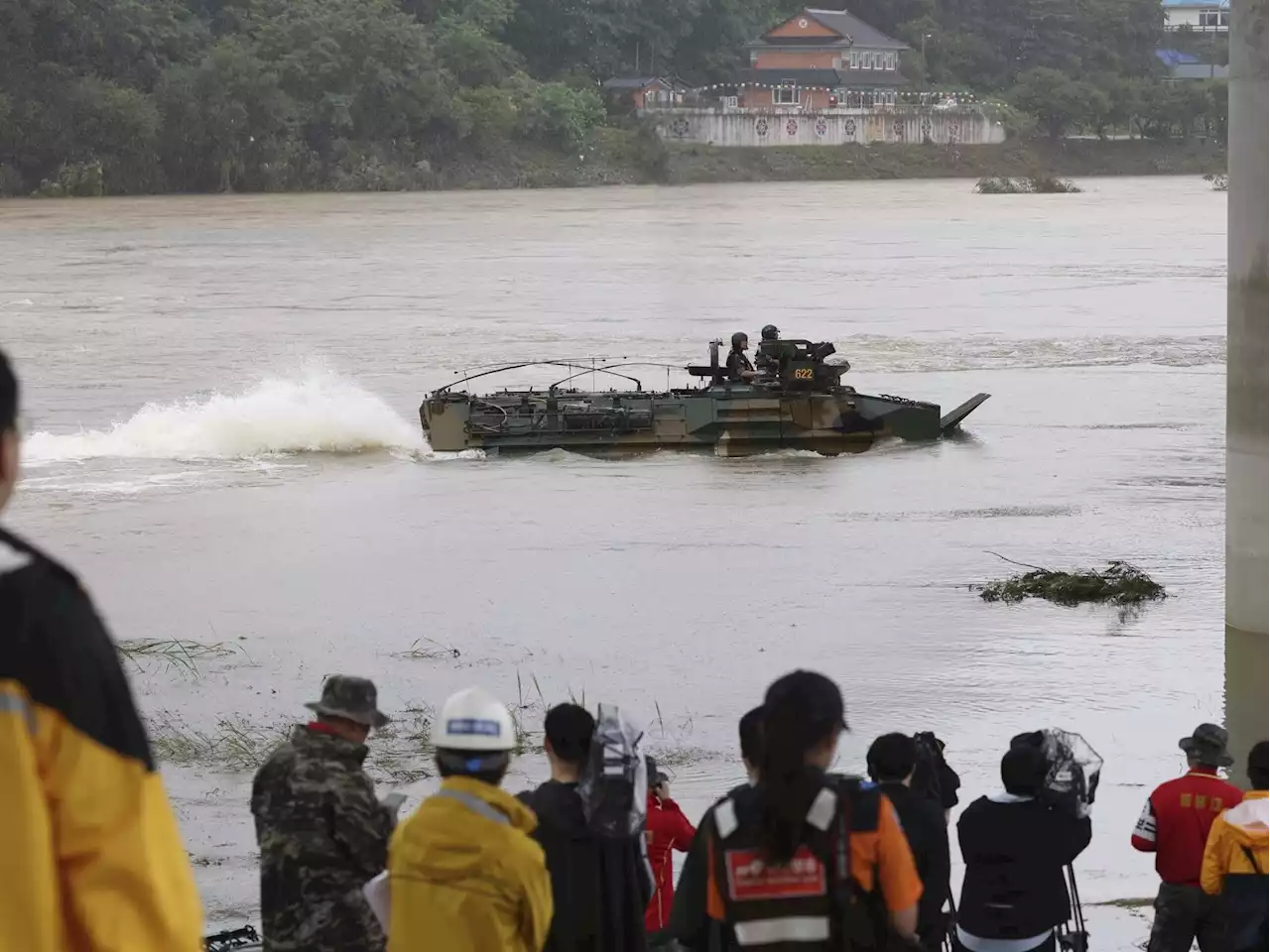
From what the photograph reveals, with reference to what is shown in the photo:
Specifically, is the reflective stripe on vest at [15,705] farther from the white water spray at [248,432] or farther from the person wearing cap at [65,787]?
the white water spray at [248,432]

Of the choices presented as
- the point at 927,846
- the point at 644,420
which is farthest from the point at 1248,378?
the point at 644,420

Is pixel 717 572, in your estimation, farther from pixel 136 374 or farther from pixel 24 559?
pixel 136 374

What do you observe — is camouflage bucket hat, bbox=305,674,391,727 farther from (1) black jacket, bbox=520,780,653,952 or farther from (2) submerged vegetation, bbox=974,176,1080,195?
(2) submerged vegetation, bbox=974,176,1080,195

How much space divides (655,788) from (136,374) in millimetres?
37500

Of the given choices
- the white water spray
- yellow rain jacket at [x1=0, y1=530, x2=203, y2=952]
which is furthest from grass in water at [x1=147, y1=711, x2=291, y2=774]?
the white water spray

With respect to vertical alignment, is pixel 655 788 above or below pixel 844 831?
below

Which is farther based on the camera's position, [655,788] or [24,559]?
[655,788]

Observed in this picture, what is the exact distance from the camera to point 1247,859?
6.55m

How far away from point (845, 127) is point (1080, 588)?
108680 millimetres

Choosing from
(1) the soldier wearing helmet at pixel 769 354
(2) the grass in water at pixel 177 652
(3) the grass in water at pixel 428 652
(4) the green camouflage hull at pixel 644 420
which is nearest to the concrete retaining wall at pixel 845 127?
(1) the soldier wearing helmet at pixel 769 354

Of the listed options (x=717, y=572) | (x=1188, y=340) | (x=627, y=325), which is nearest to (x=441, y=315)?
(x=627, y=325)

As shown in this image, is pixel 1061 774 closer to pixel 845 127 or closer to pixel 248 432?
pixel 248 432

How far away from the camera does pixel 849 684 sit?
16.1 m

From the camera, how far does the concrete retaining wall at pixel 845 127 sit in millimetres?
121625
